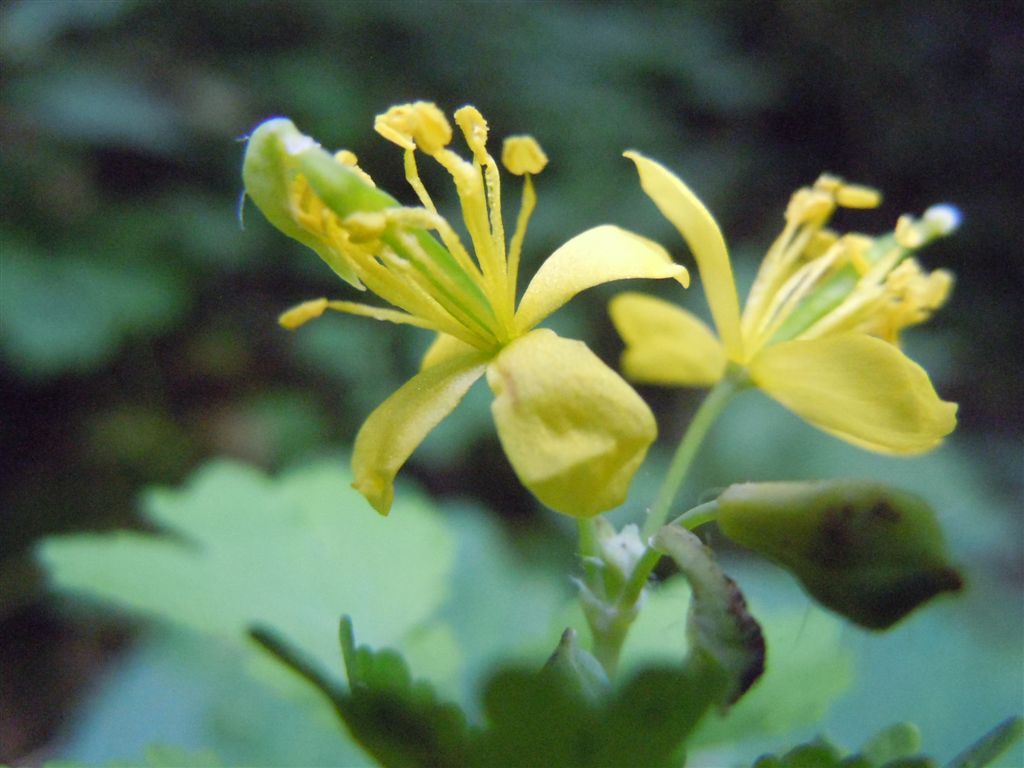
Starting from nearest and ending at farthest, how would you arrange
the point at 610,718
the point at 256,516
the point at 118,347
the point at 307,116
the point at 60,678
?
1. the point at 610,718
2. the point at 256,516
3. the point at 60,678
4. the point at 118,347
5. the point at 307,116

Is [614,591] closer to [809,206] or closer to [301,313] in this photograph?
[301,313]

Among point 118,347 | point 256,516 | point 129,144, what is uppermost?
point 256,516

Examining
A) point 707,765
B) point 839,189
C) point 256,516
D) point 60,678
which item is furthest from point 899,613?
point 60,678

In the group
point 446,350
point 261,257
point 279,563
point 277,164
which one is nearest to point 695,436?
point 446,350

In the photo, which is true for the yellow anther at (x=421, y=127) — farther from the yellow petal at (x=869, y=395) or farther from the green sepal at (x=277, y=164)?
the yellow petal at (x=869, y=395)

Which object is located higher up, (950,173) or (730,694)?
(730,694)

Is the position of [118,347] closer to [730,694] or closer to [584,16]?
[584,16]

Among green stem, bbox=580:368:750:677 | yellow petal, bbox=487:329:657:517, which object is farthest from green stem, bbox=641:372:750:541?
yellow petal, bbox=487:329:657:517

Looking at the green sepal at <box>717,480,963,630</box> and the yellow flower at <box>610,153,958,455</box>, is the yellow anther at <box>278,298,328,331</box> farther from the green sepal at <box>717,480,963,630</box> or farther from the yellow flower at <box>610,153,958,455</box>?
the green sepal at <box>717,480,963,630</box>
